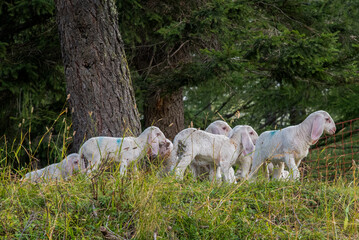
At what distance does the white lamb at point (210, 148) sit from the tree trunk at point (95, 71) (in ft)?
3.04

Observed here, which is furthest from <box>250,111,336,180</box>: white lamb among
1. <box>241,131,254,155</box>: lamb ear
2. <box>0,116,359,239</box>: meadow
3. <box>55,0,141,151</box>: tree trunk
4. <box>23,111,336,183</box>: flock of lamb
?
<box>55,0,141,151</box>: tree trunk

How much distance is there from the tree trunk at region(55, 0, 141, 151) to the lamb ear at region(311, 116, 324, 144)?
2.26 metres

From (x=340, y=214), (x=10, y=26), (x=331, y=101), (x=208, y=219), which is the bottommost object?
(x=331, y=101)

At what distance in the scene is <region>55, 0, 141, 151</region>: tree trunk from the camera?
6539mm

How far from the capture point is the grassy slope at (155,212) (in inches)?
147

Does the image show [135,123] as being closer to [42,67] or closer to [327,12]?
[42,67]

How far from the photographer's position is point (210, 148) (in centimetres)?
586

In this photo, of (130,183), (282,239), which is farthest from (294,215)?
(130,183)

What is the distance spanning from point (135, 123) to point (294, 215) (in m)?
3.06

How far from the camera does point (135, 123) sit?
6.67m

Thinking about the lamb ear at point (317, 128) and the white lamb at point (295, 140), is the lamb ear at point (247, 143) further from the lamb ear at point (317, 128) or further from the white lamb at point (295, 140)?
the lamb ear at point (317, 128)

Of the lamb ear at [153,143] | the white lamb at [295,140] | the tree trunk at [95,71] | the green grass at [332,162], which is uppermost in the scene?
the tree trunk at [95,71]

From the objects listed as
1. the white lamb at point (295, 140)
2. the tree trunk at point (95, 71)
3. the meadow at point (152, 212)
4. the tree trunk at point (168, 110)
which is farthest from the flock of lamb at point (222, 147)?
the tree trunk at point (168, 110)

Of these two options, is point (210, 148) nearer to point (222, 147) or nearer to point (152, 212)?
point (222, 147)
